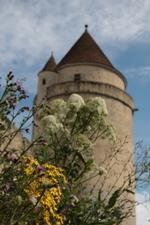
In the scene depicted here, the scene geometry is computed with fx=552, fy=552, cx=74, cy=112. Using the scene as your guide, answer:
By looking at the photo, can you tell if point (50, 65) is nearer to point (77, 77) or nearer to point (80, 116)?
point (77, 77)

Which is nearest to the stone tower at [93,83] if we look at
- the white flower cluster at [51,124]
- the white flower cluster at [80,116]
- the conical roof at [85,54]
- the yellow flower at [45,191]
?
the conical roof at [85,54]

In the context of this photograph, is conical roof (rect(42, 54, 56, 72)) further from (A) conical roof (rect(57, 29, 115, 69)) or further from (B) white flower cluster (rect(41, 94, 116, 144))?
(B) white flower cluster (rect(41, 94, 116, 144))

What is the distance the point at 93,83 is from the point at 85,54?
2.40 m

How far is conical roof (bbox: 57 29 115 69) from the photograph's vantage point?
19984 mm

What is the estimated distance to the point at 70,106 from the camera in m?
6.62

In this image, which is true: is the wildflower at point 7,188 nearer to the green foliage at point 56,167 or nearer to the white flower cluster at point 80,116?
the green foliage at point 56,167

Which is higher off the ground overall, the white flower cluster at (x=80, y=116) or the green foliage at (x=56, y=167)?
the white flower cluster at (x=80, y=116)

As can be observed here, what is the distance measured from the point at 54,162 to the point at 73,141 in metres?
0.32

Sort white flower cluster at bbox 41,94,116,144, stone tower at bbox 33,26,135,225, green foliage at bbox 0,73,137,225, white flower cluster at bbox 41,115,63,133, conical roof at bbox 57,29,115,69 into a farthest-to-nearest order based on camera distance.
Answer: conical roof at bbox 57,29,115,69, stone tower at bbox 33,26,135,225, white flower cluster at bbox 41,94,116,144, white flower cluster at bbox 41,115,63,133, green foliage at bbox 0,73,137,225

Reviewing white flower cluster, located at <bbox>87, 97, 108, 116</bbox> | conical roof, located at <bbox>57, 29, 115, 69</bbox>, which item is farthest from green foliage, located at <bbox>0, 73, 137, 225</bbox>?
conical roof, located at <bbox>57, 29, 115, 69</bbox>

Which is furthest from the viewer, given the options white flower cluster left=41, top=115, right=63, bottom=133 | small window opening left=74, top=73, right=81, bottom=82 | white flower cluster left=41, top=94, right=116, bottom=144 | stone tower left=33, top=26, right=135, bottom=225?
small window opening left=74, top=73, right=81, bottom=82

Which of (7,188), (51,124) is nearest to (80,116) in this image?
(51,124)

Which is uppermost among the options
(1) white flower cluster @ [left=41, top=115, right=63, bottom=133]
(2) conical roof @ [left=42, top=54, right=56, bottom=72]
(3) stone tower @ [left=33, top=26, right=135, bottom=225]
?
(2) conical roof @ [left=42, top=54, right=56, bottom=72]

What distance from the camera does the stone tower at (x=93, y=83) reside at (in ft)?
58.3
